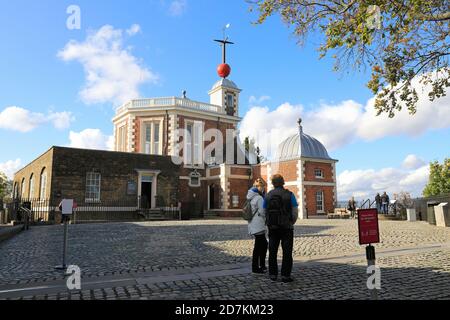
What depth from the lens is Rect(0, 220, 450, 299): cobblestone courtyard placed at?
526cm

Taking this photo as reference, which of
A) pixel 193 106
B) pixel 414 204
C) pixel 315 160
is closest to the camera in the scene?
pixel 414 204

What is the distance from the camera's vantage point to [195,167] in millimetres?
33188

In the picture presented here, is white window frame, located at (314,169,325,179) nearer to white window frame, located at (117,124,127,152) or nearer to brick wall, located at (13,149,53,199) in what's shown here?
white window frame, located at (117,124,127,152)

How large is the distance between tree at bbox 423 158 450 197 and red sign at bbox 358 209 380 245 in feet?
161

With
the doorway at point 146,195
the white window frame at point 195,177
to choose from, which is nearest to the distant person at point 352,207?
the white window frame at point 195,177

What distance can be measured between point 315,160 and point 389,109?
2090cm

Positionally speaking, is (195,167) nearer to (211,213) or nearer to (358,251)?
(211,213)

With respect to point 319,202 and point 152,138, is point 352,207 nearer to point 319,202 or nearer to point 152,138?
point 319,202

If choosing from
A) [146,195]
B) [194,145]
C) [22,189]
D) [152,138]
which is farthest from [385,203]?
[22,189]

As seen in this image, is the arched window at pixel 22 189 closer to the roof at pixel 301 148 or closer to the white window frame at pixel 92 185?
the white window frame at pixel 92 185

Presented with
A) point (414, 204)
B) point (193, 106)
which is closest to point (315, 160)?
point (414, 204)

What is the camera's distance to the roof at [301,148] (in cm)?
3003
